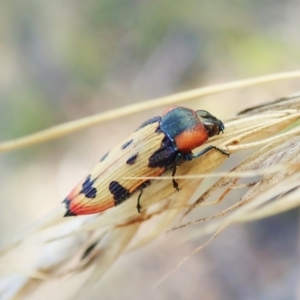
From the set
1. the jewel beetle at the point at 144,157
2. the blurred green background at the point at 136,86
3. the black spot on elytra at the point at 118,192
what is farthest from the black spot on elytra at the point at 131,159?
the blurred green background at the point at 136,86

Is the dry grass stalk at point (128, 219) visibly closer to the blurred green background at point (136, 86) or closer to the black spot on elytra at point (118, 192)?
the black spot on elytra at point (118, 192)

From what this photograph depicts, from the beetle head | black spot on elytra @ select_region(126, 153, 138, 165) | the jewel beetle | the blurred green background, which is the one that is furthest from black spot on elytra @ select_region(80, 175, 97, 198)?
the blurred green background

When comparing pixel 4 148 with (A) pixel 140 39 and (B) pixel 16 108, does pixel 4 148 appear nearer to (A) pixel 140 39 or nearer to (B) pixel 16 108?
(B) pixel 16 108

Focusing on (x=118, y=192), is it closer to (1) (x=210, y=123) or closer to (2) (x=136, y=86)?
(1) (x=210, y=123)

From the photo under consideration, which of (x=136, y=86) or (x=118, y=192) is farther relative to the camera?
(x=136, y=86)

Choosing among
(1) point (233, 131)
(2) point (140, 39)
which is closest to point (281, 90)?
(2) point (140, 39)

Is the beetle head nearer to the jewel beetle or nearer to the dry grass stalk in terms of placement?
the jewel beetle

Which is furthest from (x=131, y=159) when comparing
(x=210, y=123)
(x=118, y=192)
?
(x=210, y=123)

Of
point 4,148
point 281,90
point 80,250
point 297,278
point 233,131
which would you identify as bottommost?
point 297,278
